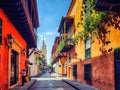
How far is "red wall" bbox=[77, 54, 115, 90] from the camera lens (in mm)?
14008

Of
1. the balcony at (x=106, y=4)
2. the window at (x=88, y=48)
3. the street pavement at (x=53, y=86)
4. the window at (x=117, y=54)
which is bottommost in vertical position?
the street pavement at (x=53, y=86)

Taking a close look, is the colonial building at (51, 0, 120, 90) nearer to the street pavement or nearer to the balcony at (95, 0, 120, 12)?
the balcony at (95, 0, 120, 12)

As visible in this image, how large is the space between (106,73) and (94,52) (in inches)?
145

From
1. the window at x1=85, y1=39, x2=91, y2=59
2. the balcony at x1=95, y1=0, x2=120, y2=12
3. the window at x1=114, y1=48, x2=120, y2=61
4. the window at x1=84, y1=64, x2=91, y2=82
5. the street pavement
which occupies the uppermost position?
the balcony at x1=95, y1=0, x2=120, y2=12

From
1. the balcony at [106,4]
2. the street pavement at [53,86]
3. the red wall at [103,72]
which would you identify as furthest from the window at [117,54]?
the street pavement at [53,86]

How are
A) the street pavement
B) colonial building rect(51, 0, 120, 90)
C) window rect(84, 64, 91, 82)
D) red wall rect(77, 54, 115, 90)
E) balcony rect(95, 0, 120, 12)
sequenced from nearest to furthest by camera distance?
1. balcony rect(95, 0, 120, 12)
2. colonial building rect(51, 0, 120, 90)
3. red wall rect(77, 54, 115, 90)
4. the street pavement
5. window rect(84, 64, 91, 82)

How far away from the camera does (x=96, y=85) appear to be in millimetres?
17797

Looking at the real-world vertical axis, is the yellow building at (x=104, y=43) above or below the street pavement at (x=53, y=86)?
above

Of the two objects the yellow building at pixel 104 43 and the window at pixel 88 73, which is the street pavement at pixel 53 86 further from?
the yellow building at pixel 104 43

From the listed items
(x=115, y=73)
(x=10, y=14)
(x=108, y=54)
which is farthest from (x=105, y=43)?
(x=10, y=14)

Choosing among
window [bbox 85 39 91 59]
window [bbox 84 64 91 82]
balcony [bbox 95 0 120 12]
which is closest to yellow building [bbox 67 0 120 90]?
balcony [bbox 95 0 120 12]

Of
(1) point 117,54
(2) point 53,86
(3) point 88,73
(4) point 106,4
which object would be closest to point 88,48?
(3) point 88,73

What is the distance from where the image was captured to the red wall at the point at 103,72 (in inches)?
551

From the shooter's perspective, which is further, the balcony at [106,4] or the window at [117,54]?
the window at [117,54]
